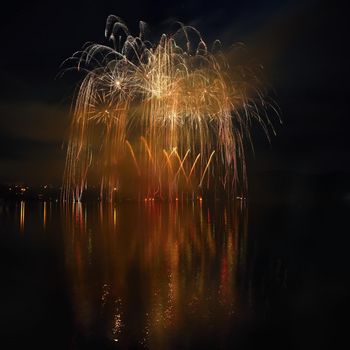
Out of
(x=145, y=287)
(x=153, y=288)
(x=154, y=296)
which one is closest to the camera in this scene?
(x=154, y=296)

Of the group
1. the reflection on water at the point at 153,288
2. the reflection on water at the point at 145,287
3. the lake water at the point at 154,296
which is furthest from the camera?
the reflection on water at the point at 153,288

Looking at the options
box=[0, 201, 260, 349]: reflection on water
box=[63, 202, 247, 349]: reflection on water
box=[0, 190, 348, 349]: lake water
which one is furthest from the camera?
box=[63, 202, 247, 349]: reflection on water

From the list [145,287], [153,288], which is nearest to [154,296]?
[153,288]

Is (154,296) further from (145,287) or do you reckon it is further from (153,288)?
(145,287)

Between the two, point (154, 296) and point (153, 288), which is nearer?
point (154, 296)

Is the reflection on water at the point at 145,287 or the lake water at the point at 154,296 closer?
the lake water at the point at 154,296

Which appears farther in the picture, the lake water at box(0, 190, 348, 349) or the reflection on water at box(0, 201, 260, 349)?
the reflection on water at box(0, 201, 260, 349)

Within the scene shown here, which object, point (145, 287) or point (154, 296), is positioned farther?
point (145, 287)

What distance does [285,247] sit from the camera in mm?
26125

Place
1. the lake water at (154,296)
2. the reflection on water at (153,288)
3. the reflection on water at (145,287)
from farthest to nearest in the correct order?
1. the reflection on water at (153,288)
2. the reflection on water at (145,287)
3. the lake water at (154,296)

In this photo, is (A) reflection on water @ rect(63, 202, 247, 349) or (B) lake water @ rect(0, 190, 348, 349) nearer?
(B) lake water @ rect(0, 190, 348, 349)

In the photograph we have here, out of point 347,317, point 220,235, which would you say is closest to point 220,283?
point 347,317

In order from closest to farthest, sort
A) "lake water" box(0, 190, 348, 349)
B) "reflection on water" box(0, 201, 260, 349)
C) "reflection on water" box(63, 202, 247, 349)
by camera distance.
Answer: "lake water" box(0, 190, 348, 349) → "reflection on water" box(0, 201, 260, 349) → "reflection on water" box(63, 202, 247, 349)

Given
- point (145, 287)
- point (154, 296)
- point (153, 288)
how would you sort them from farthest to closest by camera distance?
point (145, 287)
point (153, 288)
point (154, 296)
